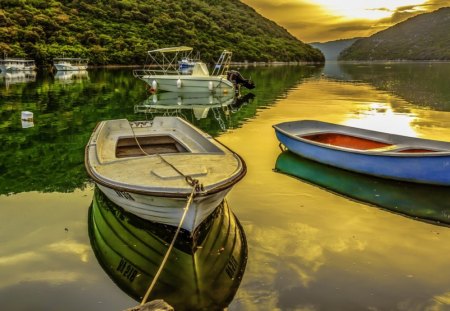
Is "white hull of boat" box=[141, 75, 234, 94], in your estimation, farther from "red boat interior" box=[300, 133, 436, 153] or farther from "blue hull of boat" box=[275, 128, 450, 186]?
"blue hull of boat" box=[275, 128, 450, 186]

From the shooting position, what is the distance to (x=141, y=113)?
82.0 feet

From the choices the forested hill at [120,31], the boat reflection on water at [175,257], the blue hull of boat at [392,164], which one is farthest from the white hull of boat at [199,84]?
the forested hill at [120,31]

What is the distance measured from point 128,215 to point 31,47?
6918 cm

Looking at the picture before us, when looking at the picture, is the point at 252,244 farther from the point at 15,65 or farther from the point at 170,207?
the point at 15,65

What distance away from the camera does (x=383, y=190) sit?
11.4 meters

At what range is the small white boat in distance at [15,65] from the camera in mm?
60822

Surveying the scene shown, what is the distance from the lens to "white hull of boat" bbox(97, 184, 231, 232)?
6.85 meters

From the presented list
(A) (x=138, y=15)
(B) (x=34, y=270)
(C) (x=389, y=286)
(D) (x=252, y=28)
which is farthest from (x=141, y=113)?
(D) (x=252, y=28)

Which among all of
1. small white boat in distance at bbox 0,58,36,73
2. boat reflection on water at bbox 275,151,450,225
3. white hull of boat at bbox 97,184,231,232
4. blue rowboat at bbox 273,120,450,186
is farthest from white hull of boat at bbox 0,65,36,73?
white hull of boat at bbox 97,184,231,232

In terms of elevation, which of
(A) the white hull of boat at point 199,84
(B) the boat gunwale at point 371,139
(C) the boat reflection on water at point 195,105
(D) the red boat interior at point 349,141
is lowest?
(C) the boat reflection on water at point 195,105

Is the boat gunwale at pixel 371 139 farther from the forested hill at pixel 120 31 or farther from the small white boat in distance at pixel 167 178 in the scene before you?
the forested hill at pixel 120 31

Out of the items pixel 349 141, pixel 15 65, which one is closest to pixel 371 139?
pixel 349 141

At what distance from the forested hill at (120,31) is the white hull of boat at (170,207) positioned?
6756 cm

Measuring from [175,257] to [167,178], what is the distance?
4.47ft
